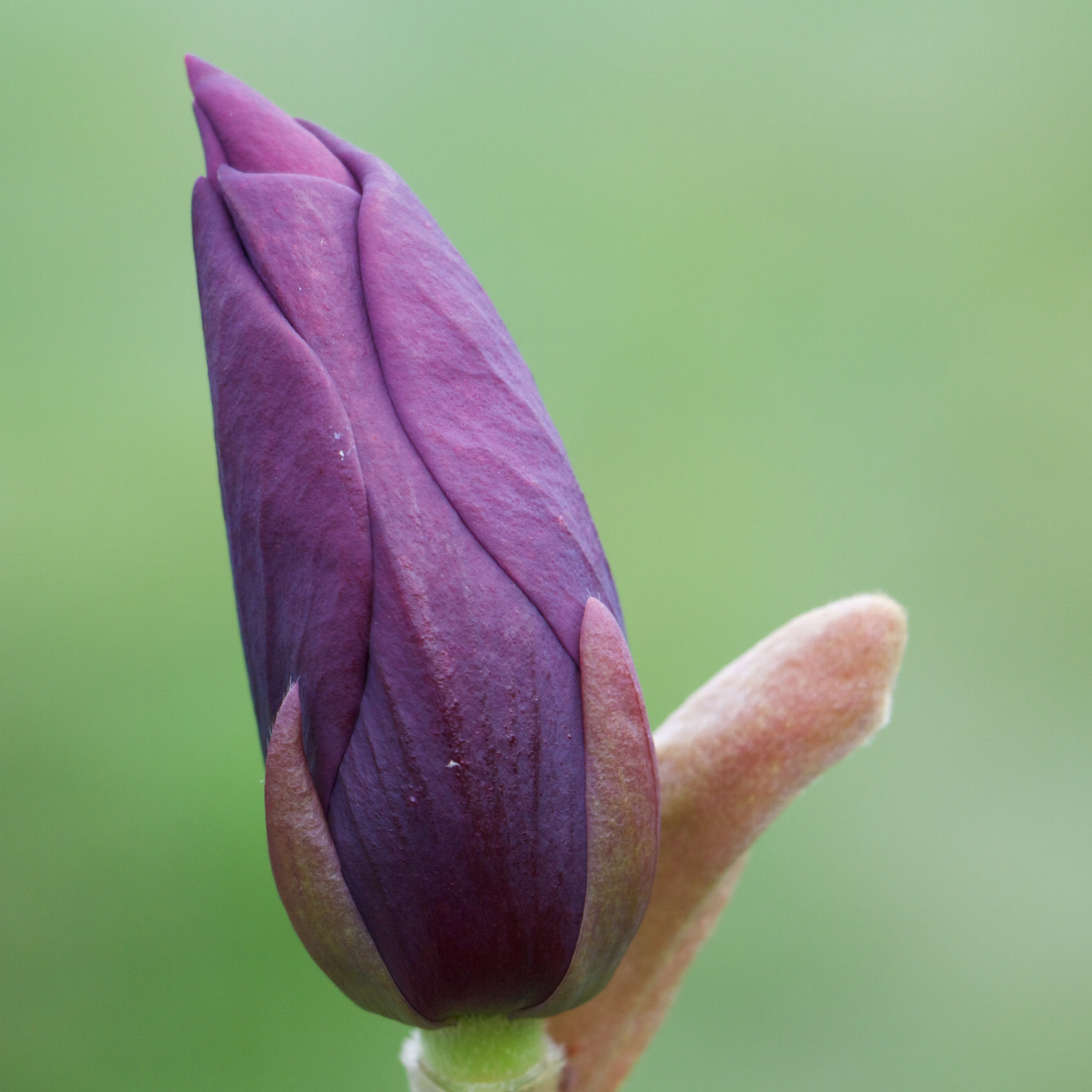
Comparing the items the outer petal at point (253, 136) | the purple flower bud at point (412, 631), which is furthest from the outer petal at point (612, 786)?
the outer petal at point (253, 136)

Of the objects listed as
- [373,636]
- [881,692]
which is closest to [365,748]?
[373,636]

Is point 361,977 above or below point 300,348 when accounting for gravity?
below

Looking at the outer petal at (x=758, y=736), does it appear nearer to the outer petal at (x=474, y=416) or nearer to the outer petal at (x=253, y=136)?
the outer petal at (x=474, y=416)

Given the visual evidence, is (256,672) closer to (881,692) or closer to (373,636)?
(373,636)

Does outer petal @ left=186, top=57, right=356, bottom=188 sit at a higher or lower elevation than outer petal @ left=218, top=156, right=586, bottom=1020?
higher

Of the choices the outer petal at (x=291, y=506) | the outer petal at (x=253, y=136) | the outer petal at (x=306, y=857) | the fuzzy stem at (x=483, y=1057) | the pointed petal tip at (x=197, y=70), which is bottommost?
the fuzzy stem at (x=483, y=1057)

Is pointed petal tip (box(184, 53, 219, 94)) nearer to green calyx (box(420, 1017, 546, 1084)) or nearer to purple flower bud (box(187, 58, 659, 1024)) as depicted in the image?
purple flower bud (box(187, 58, 659, 1024))

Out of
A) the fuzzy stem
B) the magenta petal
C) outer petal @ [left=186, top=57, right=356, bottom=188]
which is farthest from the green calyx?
outer petal @ [left=186, top=57, right=356, bottom=188]

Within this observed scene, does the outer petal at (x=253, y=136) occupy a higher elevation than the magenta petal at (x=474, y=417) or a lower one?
higher
